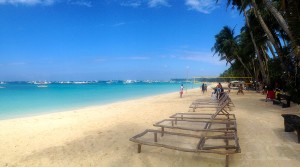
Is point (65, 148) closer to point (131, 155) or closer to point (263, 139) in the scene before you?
point (131, 155)

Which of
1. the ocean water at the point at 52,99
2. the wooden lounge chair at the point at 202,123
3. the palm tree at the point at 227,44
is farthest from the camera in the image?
the palm tree at the point at 227,44

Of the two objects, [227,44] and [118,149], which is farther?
[227,44]

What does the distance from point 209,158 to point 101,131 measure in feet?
12.5

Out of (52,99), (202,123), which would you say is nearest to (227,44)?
(52,99)

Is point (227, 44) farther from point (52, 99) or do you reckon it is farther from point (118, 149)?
point (118, 149)

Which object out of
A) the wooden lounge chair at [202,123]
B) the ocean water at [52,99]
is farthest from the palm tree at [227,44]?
the wooden lounge chair at [202,123]

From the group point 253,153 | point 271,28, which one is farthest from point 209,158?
point 271,28

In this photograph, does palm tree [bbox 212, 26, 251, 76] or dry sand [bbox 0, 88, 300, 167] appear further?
palm tree [bbox 212, 26, 251, 76]

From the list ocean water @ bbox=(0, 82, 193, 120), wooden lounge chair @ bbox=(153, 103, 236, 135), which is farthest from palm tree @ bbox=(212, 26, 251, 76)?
wooden lounge chair @ bbox=(153, 103, 236, 135)

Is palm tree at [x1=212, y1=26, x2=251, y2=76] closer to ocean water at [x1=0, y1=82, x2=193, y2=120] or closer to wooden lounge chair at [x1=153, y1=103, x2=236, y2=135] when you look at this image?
ocean water at [x1=0, y1=82, x2=193, y2=120]

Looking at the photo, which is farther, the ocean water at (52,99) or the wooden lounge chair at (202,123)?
the ocean water at (52,99)

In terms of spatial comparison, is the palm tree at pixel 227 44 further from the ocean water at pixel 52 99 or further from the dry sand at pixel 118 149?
the dry sand at pixel 118 149

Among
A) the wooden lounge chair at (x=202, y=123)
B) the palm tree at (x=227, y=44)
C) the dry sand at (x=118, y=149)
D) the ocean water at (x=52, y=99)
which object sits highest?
the palm tree at (x=227, y=44)

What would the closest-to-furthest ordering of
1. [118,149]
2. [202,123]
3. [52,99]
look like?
[118,149], [202,123], [52,99]
